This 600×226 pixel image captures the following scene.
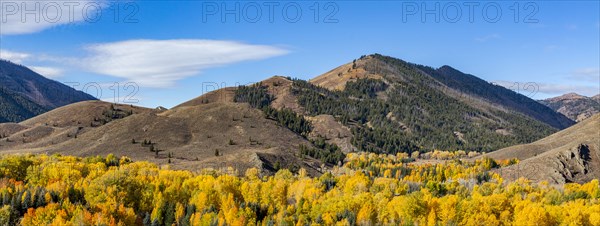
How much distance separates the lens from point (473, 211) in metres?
113

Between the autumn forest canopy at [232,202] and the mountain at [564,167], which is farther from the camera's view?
the mountain at [564,167]

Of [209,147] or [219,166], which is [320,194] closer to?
[219,166]

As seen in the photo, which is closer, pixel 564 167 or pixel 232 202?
pixel 232 202

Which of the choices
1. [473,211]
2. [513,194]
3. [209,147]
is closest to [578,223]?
[473,211]

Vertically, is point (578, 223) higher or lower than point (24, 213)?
lower

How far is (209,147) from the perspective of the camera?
648ft

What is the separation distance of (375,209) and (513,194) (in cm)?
5573

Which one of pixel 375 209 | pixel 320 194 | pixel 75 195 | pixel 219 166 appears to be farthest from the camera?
pixel 219 166

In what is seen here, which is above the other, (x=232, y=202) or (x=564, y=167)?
Answer: (x=564, y=167)

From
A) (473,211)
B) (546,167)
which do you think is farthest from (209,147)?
(546,167)

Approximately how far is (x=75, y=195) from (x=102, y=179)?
294 inches

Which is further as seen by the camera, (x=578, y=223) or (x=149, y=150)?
(x=149, y=150)

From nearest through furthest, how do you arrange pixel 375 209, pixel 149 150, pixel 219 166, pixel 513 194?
1. pixel 375 209
2. pixel 513 194
3. pixel 219 166
4. pixel 149 150

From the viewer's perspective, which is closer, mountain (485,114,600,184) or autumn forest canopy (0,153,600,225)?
autumn forest canopy (0,153,600,225)
